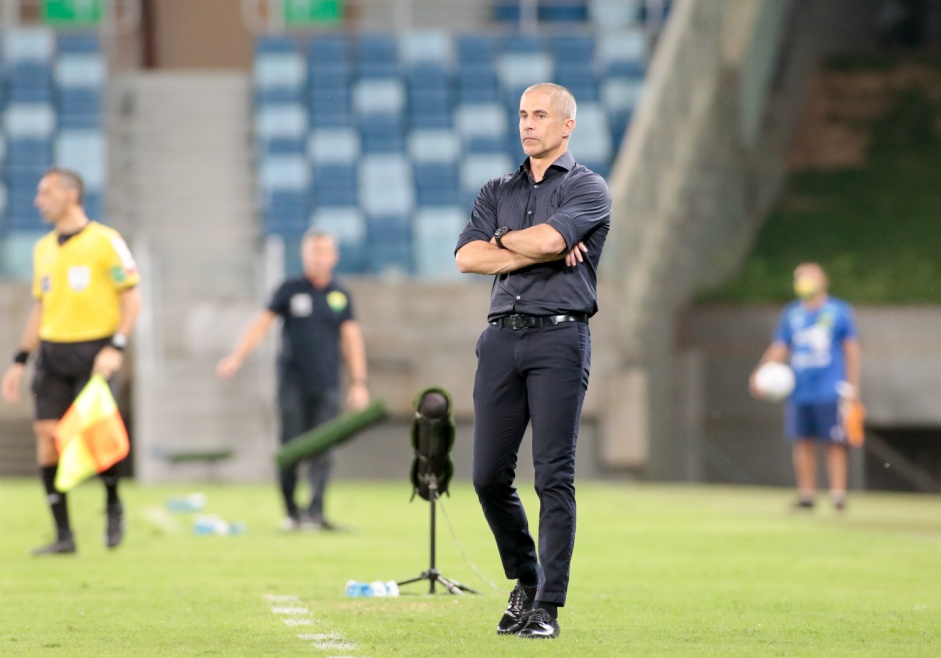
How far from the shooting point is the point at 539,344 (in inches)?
260

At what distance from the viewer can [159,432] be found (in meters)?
20.3

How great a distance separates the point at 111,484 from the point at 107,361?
0.85 meters

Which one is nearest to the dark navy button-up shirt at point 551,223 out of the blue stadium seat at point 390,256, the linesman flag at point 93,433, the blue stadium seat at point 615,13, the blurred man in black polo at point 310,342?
the linesman flag at point 93,433

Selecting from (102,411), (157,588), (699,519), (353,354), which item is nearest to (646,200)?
(699,519)

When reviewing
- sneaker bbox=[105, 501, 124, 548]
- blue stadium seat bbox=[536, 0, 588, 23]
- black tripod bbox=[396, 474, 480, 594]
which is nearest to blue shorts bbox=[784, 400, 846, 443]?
sneaker bbox=[105, 501, 124, 548]

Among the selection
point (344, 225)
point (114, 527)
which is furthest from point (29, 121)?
point (114, 527)

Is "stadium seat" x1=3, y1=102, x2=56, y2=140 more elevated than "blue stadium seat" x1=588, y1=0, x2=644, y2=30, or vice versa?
"blue stadium seat" x1=588, y1=0, x2=644, y2=30

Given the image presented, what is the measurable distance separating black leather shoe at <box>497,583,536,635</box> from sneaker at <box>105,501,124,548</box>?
14.6 ft

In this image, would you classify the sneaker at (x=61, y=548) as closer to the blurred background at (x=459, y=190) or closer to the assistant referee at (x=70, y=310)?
the assistant referee at (x=70, y=310)

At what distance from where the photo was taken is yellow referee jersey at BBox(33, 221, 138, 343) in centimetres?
1044

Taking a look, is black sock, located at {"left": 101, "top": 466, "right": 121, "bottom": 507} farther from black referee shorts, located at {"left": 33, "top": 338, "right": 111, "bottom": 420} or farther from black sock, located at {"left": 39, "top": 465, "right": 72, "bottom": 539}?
black referee shorts, located at {"left": 33, "top": 338, "right": 111, "bottom": 420}

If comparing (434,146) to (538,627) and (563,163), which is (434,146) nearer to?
(563,163)

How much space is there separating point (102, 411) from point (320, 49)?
15.6 meters

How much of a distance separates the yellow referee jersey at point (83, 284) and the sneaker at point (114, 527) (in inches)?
Result: 44.1
